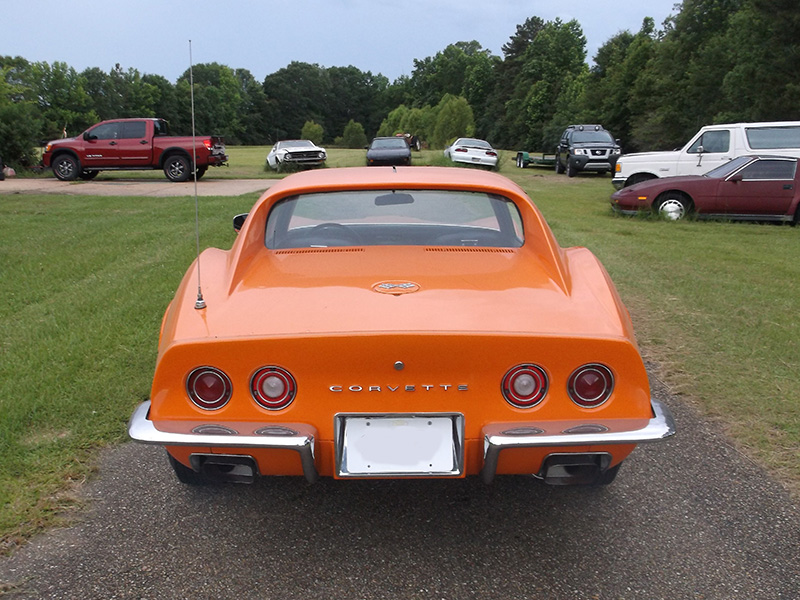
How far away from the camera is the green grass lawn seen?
3.41 metres

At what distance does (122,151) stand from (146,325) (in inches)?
627

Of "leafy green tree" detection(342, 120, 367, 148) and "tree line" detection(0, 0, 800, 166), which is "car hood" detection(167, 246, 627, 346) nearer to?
"tree line" detection(0, 0, 800, 166)

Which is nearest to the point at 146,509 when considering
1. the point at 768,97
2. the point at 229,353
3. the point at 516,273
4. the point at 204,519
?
the point at 204,519

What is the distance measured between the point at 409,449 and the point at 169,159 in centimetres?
1908

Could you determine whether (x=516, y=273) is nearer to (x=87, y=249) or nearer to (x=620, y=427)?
(x=620, y=427)

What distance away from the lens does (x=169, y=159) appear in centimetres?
1969

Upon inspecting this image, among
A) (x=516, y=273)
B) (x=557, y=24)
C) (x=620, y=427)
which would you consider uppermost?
(x=557, y=24)

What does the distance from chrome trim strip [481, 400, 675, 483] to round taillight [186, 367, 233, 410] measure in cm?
91

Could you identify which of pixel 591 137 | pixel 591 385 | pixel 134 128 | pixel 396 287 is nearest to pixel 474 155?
pixel 591 137

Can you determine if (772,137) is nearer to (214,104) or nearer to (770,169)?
(770,169)

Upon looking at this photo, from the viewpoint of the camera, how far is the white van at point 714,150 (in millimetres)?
14836

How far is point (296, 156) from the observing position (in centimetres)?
2606

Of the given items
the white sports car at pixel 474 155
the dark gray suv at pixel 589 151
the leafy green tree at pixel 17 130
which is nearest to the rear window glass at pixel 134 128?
the leafy green tree at pixel 17 130

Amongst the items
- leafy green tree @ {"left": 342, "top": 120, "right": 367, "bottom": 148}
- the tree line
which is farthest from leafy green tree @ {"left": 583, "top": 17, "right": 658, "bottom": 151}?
leafy green tree @ {"left": 342, "top": 120, "right": 367, "bottom": 148}
